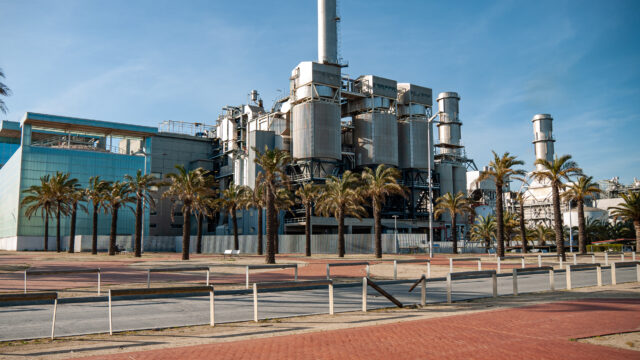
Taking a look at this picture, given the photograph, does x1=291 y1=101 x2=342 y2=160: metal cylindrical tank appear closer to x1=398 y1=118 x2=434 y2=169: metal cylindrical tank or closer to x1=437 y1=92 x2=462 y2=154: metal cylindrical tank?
x1=398 y1=118 x2=434 y2=169: metal cylindrical tank

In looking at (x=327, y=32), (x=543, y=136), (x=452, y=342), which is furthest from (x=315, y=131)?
(x=452, y=342)

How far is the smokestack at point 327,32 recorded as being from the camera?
81.6 m

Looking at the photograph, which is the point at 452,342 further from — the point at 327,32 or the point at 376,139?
the point at 327,32

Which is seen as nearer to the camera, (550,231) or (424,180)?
(550,231)

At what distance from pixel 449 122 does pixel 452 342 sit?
98.1 metres

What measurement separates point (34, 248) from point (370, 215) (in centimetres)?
5590

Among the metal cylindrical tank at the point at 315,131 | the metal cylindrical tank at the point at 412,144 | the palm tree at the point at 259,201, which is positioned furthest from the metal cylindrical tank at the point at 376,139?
the palm tree at the point at 259,201

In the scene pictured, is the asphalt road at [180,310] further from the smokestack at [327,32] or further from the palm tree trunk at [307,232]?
the smokestack at [327,32]

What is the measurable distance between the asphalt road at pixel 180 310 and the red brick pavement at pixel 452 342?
302 cm

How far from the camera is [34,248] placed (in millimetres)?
79438

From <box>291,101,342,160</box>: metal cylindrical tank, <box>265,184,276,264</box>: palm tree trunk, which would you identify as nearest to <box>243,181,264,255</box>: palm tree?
<box>265,184,276,264</box>: palm tree trunk

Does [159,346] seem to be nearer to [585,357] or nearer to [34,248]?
[585,357]

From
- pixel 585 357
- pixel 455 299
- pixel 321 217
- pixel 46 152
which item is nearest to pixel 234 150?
pixel 321 217

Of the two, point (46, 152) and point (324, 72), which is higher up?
point (324, 72)
